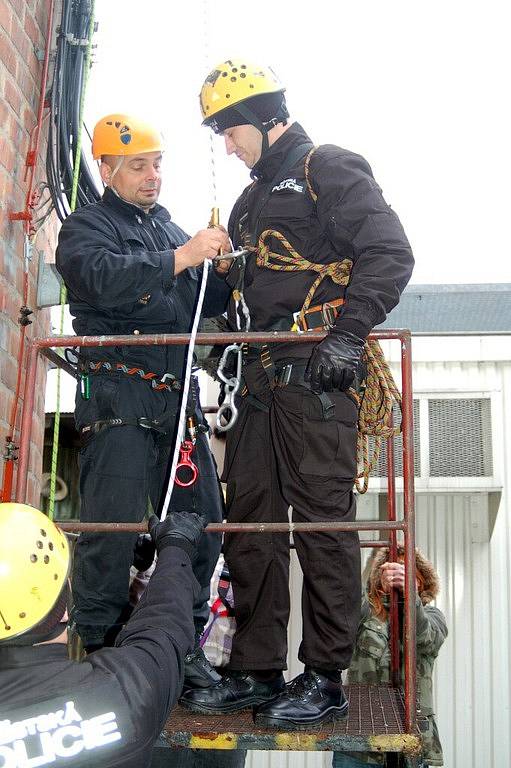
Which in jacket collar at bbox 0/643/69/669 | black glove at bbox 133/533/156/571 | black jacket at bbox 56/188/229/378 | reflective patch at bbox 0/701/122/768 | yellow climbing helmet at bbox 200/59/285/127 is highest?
yellow climbing helmet at bbox 200/59/285/127

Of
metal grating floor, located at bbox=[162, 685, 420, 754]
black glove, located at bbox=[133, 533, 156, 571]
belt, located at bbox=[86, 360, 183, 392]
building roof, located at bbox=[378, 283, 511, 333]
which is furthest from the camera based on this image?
building roof, located at bbox=[378, 283, 511, 333]

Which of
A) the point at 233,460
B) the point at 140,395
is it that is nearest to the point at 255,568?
the point at 233,460

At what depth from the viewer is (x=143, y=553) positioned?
4.36m

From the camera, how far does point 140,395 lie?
3.84 meters

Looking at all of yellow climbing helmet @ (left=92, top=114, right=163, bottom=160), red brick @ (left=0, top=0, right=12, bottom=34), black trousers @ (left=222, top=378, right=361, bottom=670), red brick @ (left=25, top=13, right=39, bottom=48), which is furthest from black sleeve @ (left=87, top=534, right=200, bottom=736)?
red brick @ (left=25, top=13, right=39, bottom=48)

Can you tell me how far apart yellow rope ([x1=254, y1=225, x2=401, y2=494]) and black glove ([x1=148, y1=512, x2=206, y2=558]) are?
31.4 inches

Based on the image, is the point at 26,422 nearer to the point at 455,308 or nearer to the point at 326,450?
the point at 326,450

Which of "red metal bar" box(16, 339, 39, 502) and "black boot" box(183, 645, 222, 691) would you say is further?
"black boot" box(183, 645, 222, 691)

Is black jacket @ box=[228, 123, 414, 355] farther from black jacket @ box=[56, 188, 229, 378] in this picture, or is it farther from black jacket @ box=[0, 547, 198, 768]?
black jacket @ box=[0, 547, 198, 768]

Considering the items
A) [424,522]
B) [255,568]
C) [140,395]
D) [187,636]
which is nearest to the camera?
[187,636]

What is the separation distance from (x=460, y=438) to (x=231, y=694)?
505 centimetres

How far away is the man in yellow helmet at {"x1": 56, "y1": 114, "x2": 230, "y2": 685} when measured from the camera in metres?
3.70

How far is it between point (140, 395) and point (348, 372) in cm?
95

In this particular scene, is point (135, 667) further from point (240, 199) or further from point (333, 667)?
point (240, 199)
